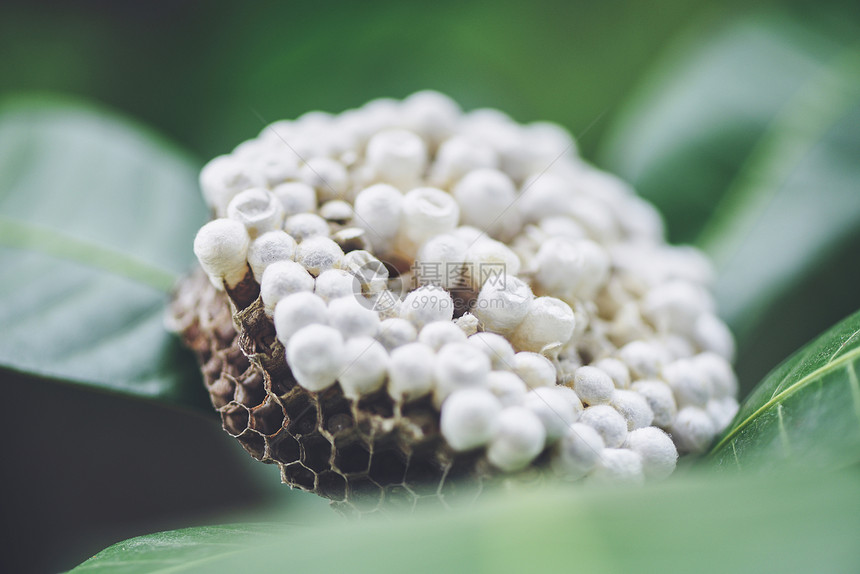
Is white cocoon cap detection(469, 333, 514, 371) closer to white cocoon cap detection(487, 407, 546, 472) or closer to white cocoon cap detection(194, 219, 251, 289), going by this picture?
white cocoon cap detection(487, 407, 546, 472)

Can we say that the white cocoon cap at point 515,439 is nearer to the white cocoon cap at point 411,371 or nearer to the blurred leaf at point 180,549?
the white cocoon cap at point 411,371

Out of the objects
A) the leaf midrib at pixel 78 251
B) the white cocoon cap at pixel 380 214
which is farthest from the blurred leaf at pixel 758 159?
the leaf midrib at pixel 78 251

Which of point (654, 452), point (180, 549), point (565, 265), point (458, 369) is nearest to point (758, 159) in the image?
point (565, 265)

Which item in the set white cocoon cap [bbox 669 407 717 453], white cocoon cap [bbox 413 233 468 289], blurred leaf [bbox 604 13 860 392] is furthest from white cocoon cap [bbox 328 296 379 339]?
blurred leaf [bbox 604 13 860 392]

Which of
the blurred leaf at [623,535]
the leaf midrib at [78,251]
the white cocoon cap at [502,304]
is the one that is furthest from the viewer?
the leaf midrib at [78,251]

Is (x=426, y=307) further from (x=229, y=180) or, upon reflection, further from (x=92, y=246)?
(x=92, y=246)

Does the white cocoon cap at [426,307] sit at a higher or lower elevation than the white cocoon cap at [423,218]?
lower
